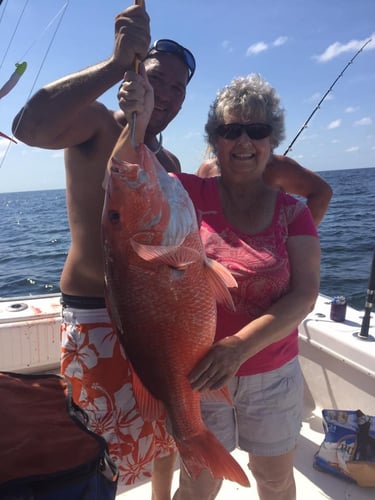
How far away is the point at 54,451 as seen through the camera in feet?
3.99

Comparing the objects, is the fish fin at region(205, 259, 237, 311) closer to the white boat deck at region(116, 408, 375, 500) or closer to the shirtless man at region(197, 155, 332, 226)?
the shirtless man at region(197, 155, 332, 226)

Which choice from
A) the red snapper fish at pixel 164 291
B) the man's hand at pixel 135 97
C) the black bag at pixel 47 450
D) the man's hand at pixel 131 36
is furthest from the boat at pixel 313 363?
the man's hand at pixel 131 36

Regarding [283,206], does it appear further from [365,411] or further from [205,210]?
[365,411]

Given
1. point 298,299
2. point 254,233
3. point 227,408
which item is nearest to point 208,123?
point 254,233

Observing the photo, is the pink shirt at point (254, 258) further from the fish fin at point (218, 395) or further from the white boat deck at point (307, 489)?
the white boat deck at point (307, 489)

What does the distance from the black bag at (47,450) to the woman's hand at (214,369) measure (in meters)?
0.42

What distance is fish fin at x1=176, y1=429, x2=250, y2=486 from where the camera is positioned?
1597 millimetres

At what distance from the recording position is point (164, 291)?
1558 millimetres

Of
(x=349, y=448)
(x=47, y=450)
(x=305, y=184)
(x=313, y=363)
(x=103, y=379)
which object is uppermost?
(x=305, y=184)

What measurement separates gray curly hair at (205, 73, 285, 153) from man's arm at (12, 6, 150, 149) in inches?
20.5

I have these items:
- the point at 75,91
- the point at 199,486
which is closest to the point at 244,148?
the point at 75,91

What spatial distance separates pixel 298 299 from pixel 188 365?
0.56 m

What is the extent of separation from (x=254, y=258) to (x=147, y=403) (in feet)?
2.41

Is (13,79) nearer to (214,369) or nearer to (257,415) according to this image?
(214,369)
